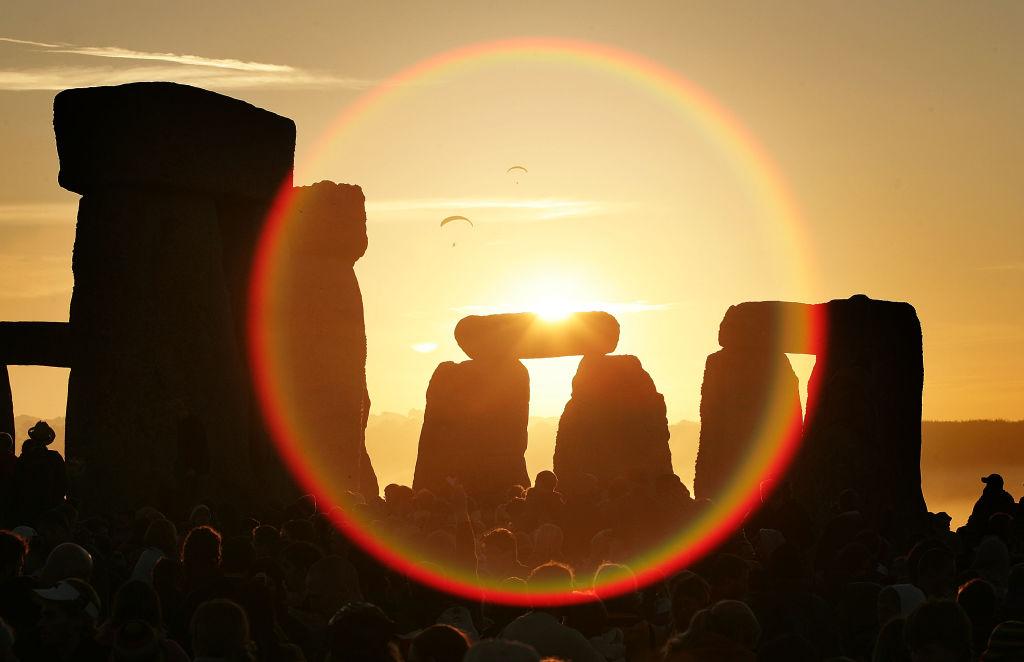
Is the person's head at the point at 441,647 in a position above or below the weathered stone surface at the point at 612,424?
below

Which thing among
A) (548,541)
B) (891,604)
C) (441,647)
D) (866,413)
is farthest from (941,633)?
(866,413)

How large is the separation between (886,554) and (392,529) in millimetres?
3420

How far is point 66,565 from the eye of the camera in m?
6.27

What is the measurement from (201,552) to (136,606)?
102cm

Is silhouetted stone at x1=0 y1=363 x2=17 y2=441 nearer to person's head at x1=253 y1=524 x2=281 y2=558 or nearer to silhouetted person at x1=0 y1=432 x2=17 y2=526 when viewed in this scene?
silhouetted person at x1=0 y1=432 x2=17 y2=526

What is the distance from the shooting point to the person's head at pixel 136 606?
205 inches

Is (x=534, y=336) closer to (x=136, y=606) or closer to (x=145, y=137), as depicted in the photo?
(x=145, y=137)

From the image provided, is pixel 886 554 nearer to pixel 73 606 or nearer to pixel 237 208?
pixel 73 606

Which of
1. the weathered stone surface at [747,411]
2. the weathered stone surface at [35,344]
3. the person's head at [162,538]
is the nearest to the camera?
the person's head at [162,538]

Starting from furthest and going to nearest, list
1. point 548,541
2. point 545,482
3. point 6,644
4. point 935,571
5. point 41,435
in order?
point 545,482
point 41,435
point 548,541
point 935,571
point 6,644

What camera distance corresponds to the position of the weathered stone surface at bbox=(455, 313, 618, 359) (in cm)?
2403

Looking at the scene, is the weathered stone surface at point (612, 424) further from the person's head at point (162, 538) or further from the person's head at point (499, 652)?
the person's head at point (499, 652)

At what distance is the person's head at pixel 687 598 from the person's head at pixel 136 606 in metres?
2.28

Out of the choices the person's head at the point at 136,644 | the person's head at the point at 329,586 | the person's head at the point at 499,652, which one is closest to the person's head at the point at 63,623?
the person's head at the point at 136,644
